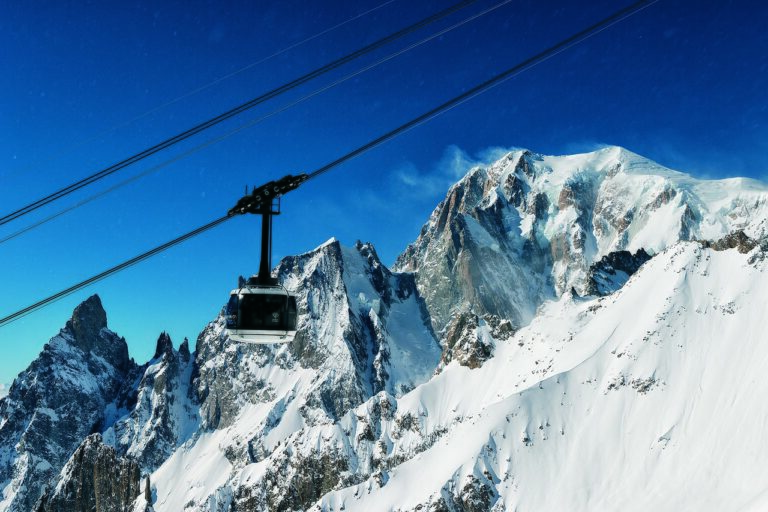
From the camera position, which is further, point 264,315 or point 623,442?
point 623,442

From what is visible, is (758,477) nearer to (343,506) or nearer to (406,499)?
(406,499)

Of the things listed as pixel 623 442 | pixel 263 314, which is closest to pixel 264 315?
pixel 263 314

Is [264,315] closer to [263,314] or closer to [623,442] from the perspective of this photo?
[263,314]

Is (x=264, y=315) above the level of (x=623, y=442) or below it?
below

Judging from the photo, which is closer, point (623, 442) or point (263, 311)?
point (263, 311)

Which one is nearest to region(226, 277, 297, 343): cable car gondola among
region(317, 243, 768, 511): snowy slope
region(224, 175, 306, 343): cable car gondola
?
region(224, 175, 306, 343): cable car gondola

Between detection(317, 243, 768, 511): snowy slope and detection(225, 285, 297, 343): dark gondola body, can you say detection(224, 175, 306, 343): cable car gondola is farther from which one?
detection(317, 243, 768, 511): snowy slope

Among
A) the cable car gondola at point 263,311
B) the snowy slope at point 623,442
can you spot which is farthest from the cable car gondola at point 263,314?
the snowy slope at point 623,442

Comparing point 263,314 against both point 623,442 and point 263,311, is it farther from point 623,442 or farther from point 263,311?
point 623,442

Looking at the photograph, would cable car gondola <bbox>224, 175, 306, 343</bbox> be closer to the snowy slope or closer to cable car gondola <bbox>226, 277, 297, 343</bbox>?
cable car gondola <bbox>226, 277, 297, 343</bbox>

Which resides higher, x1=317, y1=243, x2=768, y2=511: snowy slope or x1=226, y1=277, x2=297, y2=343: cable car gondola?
x1=317, y1=243, x2=768, y2=511: snowy slope

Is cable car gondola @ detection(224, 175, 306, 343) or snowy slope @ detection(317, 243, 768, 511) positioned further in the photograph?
snowy slope @ detection(317, 243, 768, 511)

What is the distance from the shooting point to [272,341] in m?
20.1

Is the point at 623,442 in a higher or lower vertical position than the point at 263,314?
higher
